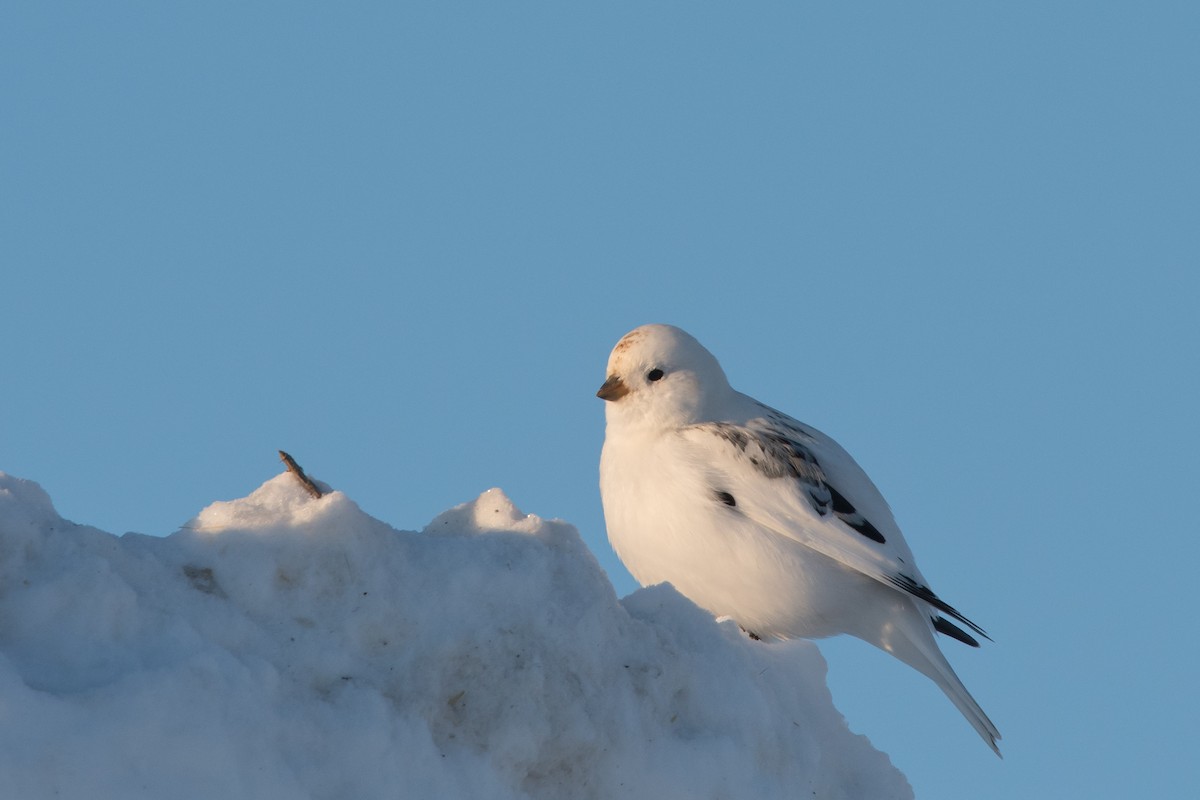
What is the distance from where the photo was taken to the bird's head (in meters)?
8.67

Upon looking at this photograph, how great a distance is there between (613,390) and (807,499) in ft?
4.60

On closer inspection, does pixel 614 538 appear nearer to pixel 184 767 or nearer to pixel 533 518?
pixel 533 518

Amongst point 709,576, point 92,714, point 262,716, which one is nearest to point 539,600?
point 262,716

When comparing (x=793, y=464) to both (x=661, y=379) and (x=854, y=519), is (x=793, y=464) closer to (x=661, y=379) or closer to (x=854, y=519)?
(x=854, y=519)

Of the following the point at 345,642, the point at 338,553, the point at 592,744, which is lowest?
the point at 592,744

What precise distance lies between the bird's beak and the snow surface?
3695 millimetres

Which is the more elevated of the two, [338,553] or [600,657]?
[338,553]

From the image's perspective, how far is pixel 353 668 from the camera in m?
4.10

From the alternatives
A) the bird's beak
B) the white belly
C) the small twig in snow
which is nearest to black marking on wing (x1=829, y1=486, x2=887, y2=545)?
the white belly

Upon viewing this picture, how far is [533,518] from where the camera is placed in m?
4.79

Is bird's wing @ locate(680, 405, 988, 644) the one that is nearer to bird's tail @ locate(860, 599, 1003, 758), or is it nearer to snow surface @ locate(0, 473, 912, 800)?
bird's tail @ locate(860, 599, 1003, 758)

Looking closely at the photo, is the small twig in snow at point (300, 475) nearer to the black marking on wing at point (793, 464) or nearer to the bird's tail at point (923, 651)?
the black marking on wing at point (793, 464)

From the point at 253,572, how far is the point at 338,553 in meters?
0.26

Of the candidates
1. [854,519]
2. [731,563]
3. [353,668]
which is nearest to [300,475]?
[353,668]
